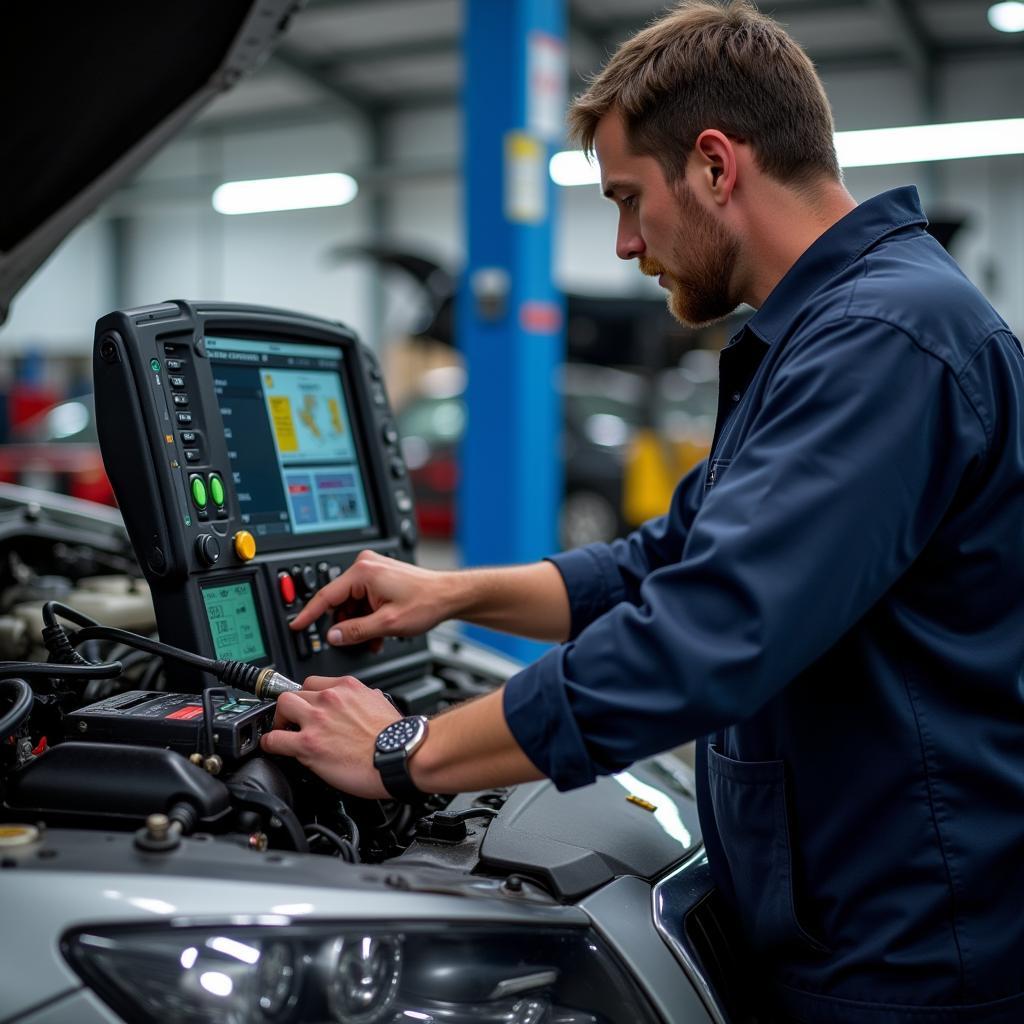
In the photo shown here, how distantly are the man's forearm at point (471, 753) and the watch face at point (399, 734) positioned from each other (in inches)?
0.7

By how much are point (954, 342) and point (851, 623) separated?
11.2 inches

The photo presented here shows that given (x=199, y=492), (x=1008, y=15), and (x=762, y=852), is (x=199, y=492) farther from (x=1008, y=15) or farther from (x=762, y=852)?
(x=1008, y=15)

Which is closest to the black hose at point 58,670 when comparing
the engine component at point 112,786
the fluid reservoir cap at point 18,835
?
the engine component at point 112,786

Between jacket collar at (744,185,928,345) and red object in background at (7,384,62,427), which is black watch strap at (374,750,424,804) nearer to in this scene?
jacket collar at (744,185,928,345)

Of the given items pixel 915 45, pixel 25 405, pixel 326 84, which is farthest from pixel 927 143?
pixel 25 405

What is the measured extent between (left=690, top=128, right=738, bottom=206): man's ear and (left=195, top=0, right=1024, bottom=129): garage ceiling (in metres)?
9.29

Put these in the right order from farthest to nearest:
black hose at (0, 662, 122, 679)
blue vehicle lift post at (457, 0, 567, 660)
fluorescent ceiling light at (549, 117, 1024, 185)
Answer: fluorescent ceiling light at (549, 117, 1024, 185), blue vehicle lift post at (457, 0, 567, 660), black hose at (0, 662, 122, 679)

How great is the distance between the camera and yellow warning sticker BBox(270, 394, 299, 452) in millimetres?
1577

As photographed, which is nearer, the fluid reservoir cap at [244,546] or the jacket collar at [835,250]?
the jacket collar at [835,250]

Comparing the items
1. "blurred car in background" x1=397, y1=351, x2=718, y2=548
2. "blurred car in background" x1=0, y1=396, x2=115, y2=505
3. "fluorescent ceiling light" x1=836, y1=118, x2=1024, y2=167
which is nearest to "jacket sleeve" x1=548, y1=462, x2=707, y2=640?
"blurred car in background" x1=0, y1=396, x2=115, y2=505

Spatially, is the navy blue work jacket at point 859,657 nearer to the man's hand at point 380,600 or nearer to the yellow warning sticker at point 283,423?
the man's hand at point 380,600

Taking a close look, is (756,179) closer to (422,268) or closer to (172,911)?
(172,911)

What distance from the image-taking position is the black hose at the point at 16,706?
1.07 m

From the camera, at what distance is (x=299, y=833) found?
1096mm
